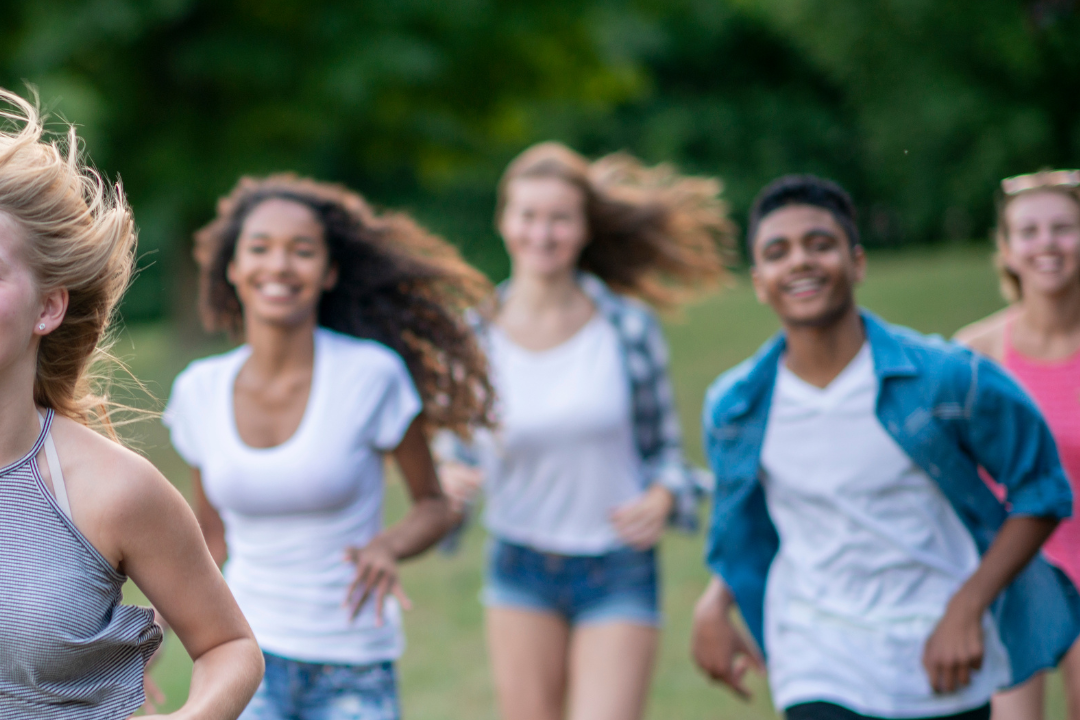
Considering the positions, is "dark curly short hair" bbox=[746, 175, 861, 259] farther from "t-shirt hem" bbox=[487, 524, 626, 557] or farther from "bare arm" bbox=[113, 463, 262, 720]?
"bare arm" bbox=[113, 463, 262, 720]

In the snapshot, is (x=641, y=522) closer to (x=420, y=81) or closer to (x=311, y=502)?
(x=311, y=502)

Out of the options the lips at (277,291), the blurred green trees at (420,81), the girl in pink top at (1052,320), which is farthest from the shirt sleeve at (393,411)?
the blurred green trees at (420,81)

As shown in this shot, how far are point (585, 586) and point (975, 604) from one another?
1812 mm

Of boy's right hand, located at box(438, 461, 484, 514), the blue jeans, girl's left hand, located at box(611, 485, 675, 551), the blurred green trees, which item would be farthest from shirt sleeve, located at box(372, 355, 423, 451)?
the blurred green trees

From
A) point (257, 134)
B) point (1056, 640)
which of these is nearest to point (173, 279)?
point (257, 134)

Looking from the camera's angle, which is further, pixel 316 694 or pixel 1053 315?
pixel 1053 315

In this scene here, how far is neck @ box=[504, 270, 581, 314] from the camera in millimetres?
5098

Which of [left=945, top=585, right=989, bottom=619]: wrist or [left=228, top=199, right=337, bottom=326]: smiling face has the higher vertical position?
[left=228, top=199, right=337, bottom=326]: smiling face

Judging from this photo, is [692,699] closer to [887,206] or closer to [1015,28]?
[1015,28]

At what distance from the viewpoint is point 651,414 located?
4957 mm

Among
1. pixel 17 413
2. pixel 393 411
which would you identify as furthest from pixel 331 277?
pixel 17 413

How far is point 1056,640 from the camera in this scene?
3.43 meters

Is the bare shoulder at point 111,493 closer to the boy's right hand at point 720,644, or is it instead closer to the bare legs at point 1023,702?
the boy's right hand at point 720,644

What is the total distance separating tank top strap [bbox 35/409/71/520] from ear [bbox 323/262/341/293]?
6.23ft
